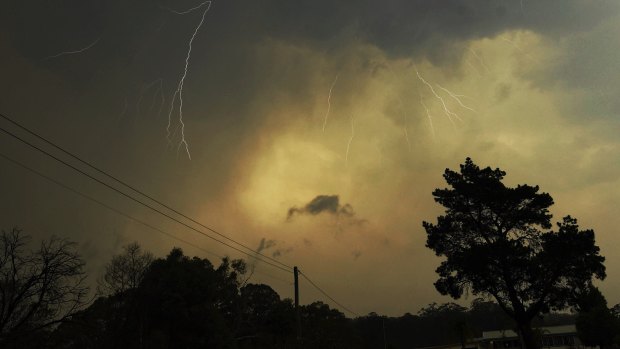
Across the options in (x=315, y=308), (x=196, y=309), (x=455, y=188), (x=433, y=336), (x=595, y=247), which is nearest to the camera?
(x=595, y=247)

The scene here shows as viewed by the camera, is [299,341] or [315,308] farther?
[315,308]

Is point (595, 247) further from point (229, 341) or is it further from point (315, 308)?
point (315, 308)

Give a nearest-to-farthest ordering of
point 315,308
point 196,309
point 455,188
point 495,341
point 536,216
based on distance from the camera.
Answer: point 536,216, point 455,188, point 196,309, point 495,341, point 315,308

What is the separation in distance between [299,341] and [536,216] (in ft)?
61.7

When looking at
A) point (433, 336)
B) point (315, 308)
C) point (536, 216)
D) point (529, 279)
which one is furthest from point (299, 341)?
point (433, 336)

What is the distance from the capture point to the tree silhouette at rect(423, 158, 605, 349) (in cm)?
3000

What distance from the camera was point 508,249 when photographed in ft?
102

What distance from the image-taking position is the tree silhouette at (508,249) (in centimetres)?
3000

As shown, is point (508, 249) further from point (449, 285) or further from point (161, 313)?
point (161, 313)

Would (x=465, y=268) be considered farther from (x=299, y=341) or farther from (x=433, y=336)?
(x=433, y=336)

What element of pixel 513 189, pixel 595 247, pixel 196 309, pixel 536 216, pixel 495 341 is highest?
pixel 513 189

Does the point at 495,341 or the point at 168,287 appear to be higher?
the point at 168,287

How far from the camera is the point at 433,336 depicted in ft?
389

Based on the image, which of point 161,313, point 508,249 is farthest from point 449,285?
point 161,313
